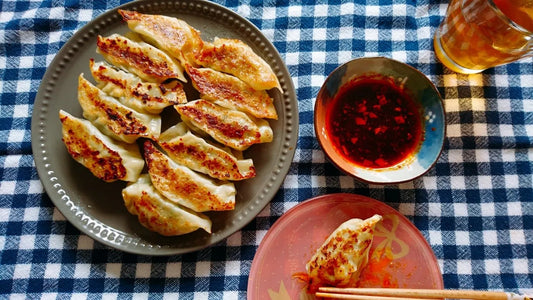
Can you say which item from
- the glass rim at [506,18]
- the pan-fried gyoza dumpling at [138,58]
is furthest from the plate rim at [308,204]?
the glass rim at [506,18]

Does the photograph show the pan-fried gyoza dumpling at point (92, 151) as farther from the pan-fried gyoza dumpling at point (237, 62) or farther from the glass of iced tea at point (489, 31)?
the glass of iced tea at point (489, 31)

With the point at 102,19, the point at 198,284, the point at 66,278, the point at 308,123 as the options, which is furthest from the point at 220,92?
the point at 66,278

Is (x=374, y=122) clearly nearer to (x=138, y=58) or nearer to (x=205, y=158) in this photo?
(x=205, y=158)

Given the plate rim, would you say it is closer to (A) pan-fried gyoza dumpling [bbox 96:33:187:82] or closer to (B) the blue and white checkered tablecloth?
(B) the blue and white checkered tablecloth

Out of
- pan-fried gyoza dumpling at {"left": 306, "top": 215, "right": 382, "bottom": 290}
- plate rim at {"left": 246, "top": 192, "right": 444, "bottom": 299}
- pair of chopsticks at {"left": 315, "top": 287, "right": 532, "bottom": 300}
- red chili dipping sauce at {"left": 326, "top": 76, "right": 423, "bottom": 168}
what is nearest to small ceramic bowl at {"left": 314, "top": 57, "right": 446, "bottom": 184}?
red chili dipping sauce at {"left": 326, "top": 76, "right": 423, "bottom": 168}

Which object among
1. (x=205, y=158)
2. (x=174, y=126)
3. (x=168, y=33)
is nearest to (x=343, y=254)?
(x=205, y=158)

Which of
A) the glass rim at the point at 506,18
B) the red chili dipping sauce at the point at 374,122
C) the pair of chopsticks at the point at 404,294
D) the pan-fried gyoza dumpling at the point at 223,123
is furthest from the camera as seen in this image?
the red chili dipping sauce at the point at 374,122

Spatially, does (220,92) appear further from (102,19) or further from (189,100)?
(102,19)
